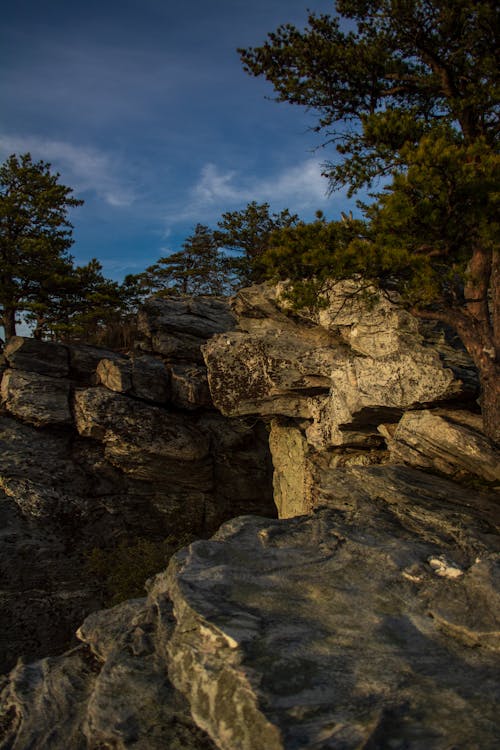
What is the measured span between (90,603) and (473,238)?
18.3 meters

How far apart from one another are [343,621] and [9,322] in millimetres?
27806

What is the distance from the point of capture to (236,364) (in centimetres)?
2036

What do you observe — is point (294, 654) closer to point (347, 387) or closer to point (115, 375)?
point (347, 387)

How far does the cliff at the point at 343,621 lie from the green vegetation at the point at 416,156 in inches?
79.3

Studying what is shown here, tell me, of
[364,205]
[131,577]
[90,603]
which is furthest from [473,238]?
[90,603]

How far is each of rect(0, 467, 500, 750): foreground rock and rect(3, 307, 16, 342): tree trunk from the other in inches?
950

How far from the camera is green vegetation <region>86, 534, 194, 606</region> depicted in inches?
744

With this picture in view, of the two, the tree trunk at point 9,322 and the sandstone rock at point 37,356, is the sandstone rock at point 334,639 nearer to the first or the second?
the sandstone rock at point 37,356

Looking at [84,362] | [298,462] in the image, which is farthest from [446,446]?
[84,362]

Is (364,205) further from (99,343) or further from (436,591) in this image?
(99,343)

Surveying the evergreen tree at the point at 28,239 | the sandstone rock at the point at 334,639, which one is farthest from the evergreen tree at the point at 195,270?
the sandstone rock at the point at 334,639

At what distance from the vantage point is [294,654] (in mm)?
6020

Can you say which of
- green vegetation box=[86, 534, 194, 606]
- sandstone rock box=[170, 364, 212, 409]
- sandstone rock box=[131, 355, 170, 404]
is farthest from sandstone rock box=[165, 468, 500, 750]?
sandstone rock box=[170, 364, 212, 409]

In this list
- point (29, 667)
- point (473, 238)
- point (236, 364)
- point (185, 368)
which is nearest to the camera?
point (29, 667)
